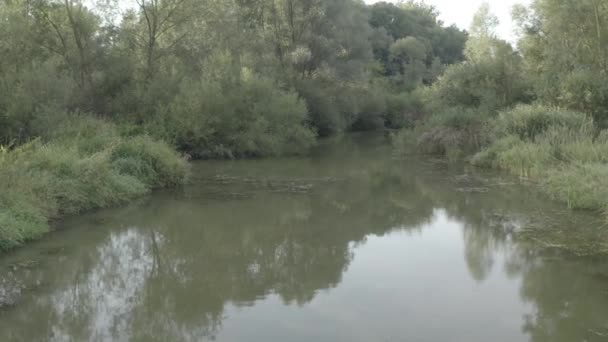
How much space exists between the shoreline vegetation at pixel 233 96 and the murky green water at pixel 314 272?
3.91ft

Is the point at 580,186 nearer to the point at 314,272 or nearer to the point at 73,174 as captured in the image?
the point at 314,272

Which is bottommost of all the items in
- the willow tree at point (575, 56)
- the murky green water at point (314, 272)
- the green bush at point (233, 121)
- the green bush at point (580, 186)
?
the murky green water at point (314, 272)

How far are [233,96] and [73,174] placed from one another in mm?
13035

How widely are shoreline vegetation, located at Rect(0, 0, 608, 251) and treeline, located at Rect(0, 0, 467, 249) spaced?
6cm

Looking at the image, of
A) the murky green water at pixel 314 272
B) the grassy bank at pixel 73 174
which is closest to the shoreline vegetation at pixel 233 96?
the grassy bank at pixel 73 174

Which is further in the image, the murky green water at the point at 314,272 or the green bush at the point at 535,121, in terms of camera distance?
the green bush at the point at 535,121

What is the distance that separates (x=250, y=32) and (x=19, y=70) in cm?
1704

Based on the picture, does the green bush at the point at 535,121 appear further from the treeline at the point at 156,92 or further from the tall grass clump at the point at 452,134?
the treeline at the point at 156,92

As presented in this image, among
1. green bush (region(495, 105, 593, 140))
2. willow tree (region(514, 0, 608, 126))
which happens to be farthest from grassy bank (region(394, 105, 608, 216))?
willow tree (region(514, 0, 608, 126))

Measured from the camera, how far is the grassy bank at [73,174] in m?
11.2

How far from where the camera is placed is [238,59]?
32.1 metres

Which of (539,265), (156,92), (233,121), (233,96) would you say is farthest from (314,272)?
(156,92)

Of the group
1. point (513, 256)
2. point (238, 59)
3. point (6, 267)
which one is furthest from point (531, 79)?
point (6, 267)

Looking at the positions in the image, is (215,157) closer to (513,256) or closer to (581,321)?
(513,256)
